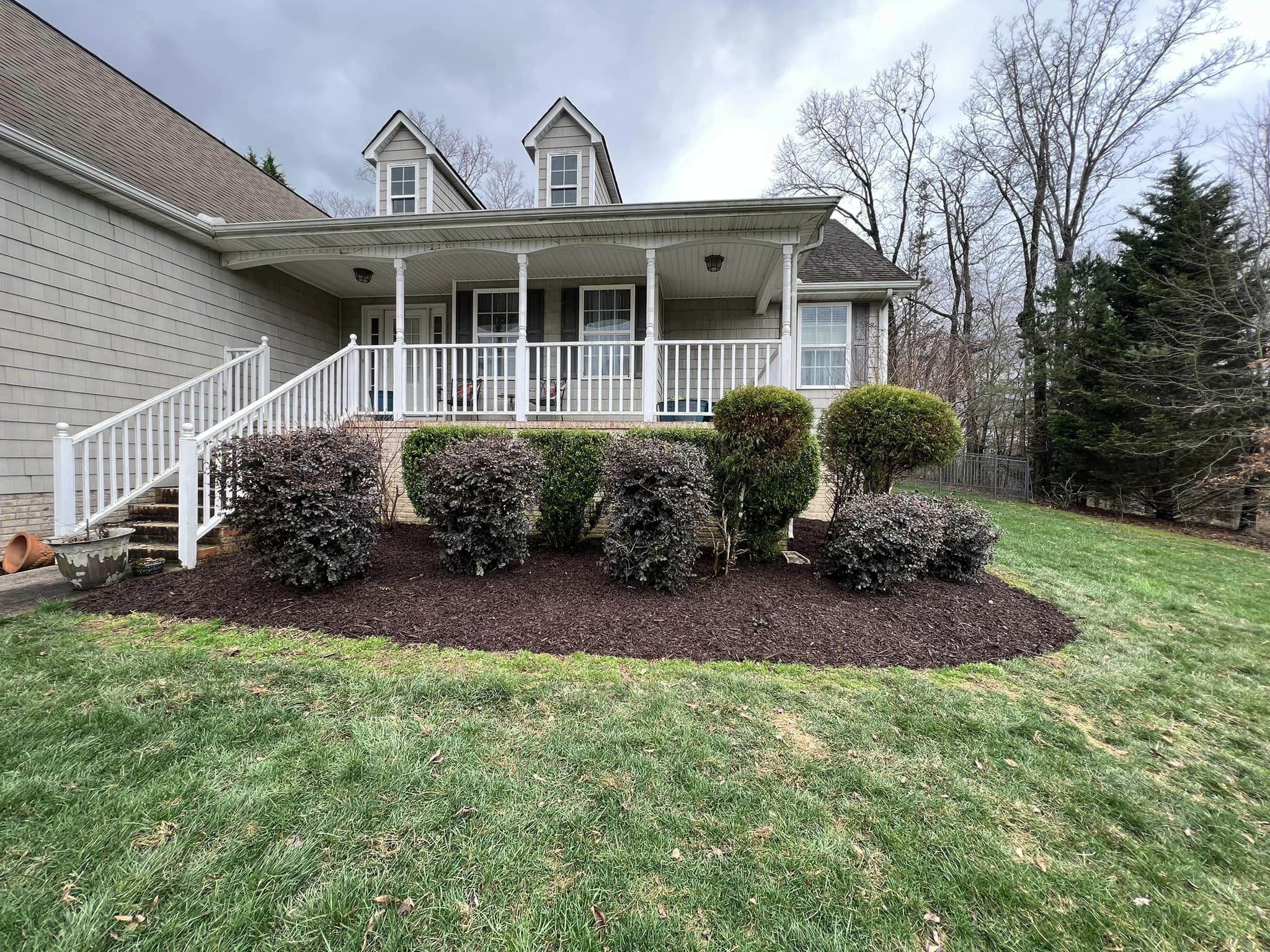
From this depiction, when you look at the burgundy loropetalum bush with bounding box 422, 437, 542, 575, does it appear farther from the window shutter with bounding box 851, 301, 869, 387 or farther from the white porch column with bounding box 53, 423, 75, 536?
the window shutter with bounding box 851, 301, 869, 387

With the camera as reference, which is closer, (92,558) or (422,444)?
(92,558)

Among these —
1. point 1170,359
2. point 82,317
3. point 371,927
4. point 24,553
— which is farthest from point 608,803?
point 1170,359

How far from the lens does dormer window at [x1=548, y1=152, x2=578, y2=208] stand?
9.30 metres

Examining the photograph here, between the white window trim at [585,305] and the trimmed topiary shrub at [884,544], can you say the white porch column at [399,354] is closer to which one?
the white window trim at [585,305]

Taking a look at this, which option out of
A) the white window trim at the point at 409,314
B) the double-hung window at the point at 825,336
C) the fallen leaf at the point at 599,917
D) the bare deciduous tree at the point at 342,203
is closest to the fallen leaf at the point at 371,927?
the fallen leaf at the point at 599,917

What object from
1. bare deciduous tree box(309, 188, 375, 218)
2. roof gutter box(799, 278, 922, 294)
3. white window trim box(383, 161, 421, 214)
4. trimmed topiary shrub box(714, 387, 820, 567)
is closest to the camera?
trimmed topiary shrub box(714, 387, 820, 567)

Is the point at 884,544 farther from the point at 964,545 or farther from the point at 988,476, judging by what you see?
the point at 988,476

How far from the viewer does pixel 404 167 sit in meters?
9.29

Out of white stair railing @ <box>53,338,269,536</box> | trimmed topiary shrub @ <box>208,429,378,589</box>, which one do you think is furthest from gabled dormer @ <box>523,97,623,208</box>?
trimmed topiary shrub @ <box>208,429,378,589</box>

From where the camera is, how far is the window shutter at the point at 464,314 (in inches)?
354

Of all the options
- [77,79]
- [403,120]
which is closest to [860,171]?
[403,120]

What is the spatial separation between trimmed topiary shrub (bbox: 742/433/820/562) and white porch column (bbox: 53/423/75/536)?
6151 millimetres

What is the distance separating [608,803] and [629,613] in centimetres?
189

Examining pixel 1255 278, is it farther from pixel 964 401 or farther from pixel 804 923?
pixel 804 923
